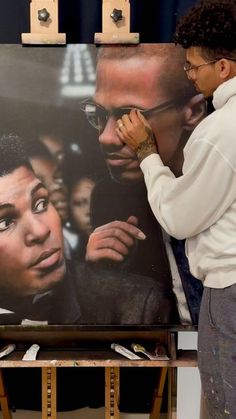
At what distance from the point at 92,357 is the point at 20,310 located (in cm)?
23

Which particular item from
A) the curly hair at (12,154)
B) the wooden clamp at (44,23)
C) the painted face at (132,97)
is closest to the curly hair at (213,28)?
the painted face at (132,97)

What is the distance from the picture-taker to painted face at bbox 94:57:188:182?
158 cm

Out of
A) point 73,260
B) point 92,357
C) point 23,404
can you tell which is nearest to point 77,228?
point 73,260

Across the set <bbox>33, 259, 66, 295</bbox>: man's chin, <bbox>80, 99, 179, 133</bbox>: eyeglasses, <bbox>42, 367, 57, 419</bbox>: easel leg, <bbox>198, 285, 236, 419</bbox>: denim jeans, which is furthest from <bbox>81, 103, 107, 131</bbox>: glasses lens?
<bbox>42, 367, 57, 419</bbox>: easel leg

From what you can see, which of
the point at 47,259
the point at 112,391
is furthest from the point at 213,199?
the point at 112,391

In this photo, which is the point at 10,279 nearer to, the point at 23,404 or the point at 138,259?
the point at 138,259

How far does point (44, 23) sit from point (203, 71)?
20.1 inches

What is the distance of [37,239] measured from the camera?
62.4 inches

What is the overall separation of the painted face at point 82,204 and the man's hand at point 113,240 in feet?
0.11

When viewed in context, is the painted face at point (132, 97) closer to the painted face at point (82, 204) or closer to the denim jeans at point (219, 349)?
the painted face at point (82, 204)

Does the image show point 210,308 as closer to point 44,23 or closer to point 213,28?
point 213,28

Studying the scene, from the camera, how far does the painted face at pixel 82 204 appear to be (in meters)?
1.59

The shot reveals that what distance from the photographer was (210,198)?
1.19 metres

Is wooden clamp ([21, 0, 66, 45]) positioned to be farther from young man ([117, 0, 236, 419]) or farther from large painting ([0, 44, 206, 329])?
young man ([117, 0, 236, 419])
